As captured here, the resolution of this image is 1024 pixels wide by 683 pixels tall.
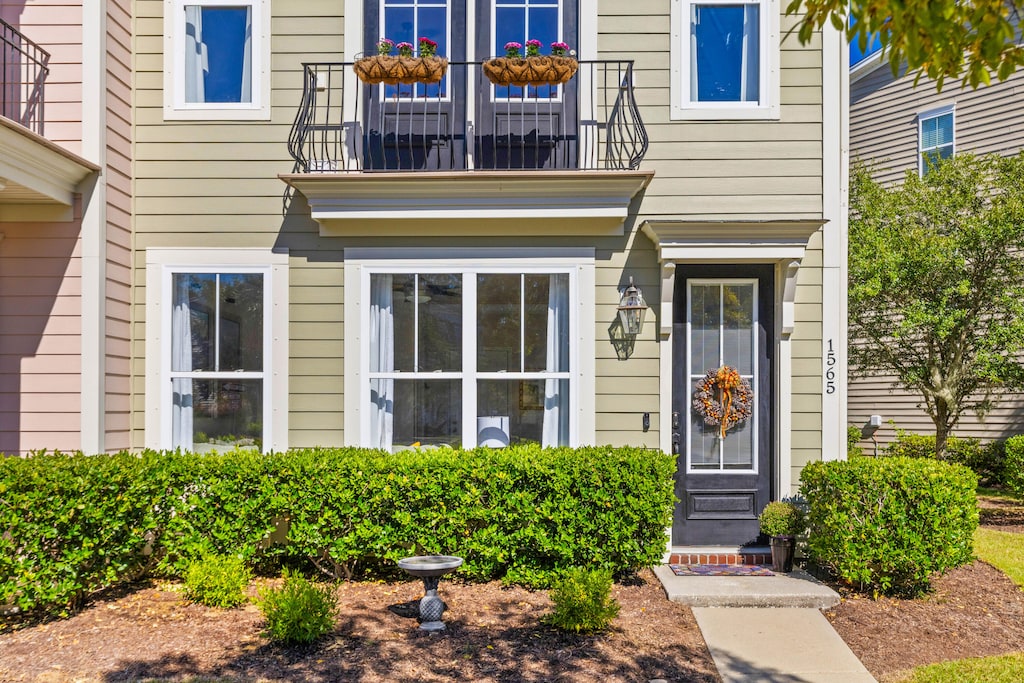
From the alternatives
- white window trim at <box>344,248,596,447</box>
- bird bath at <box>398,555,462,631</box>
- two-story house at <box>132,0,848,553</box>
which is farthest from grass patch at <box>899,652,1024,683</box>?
white window trim at <box>344,248,596,447</box>

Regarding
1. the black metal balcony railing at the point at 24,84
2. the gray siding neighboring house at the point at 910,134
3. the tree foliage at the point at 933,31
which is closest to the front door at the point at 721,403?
the tree foliage at the point at 933,31

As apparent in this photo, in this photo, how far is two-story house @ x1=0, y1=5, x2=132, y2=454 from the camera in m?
5.83

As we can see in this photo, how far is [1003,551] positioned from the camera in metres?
7.39

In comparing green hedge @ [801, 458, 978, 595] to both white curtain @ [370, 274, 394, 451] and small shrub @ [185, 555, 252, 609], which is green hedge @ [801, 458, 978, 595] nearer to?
white curtain @ [370, 274, 394, 451]

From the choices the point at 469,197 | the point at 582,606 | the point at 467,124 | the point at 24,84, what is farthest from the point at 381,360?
the point at 24,84

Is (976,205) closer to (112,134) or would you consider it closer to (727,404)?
(727,404)

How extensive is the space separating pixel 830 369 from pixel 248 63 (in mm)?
5521

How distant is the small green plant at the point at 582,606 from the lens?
188 inches

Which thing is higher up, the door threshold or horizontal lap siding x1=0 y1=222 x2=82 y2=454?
horizontal lap siding x1=0 y1=222 x2=82 y2=454

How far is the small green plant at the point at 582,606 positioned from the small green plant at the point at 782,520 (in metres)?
1.84

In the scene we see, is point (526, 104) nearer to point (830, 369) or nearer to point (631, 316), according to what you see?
point (631, 316)

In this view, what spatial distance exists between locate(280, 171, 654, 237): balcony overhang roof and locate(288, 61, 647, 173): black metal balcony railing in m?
0.33

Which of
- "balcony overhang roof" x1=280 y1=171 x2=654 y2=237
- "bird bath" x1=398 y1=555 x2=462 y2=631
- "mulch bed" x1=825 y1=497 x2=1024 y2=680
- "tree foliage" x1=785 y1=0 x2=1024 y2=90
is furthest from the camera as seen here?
"balcony overhang roof" x1=280 y1=171 x2=654 y2=237

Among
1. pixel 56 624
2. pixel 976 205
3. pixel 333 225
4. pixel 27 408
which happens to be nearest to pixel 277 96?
pixel 333 225
